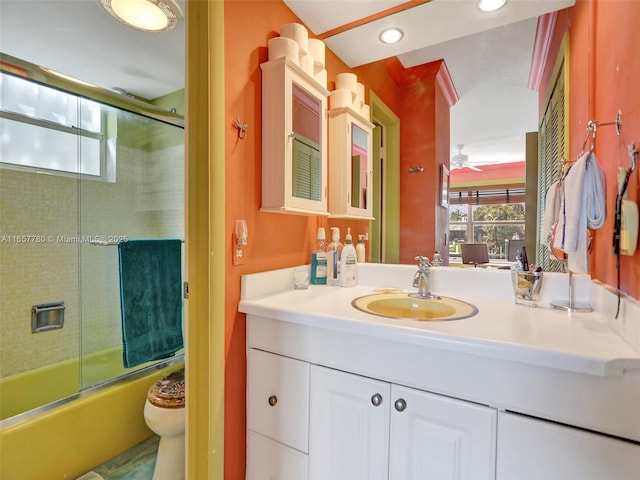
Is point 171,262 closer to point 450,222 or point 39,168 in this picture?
point 39,168

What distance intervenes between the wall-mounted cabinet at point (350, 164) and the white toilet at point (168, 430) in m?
1.12

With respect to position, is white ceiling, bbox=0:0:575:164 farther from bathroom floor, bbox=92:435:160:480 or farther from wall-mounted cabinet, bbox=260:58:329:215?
bathroom floor, bbox=92:435:160:480

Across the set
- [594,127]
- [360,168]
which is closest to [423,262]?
[360,168]

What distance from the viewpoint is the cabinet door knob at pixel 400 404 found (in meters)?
0.79

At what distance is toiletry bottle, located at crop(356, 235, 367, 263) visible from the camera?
150 centimetres

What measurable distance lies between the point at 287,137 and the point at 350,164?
444 mm

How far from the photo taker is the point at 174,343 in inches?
69.7

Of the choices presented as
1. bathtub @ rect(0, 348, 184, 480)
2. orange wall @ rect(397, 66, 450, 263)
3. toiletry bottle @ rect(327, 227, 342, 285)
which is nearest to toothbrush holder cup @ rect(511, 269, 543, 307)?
orange wall @ rect(397, 66, 450, 263)

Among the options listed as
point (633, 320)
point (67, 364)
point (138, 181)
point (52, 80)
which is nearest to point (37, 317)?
point (67, 364)

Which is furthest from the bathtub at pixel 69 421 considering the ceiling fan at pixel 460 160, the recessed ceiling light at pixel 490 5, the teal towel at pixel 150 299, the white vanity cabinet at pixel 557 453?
the recessed ceiling light at pixel 490 5

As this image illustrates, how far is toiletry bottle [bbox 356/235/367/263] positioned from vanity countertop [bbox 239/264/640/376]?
16 cm

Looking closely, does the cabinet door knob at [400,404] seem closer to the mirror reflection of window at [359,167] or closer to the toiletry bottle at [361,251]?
the toiletry bottle at [361,251]

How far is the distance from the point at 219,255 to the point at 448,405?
0.80 metres

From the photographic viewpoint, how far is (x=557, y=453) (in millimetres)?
634
